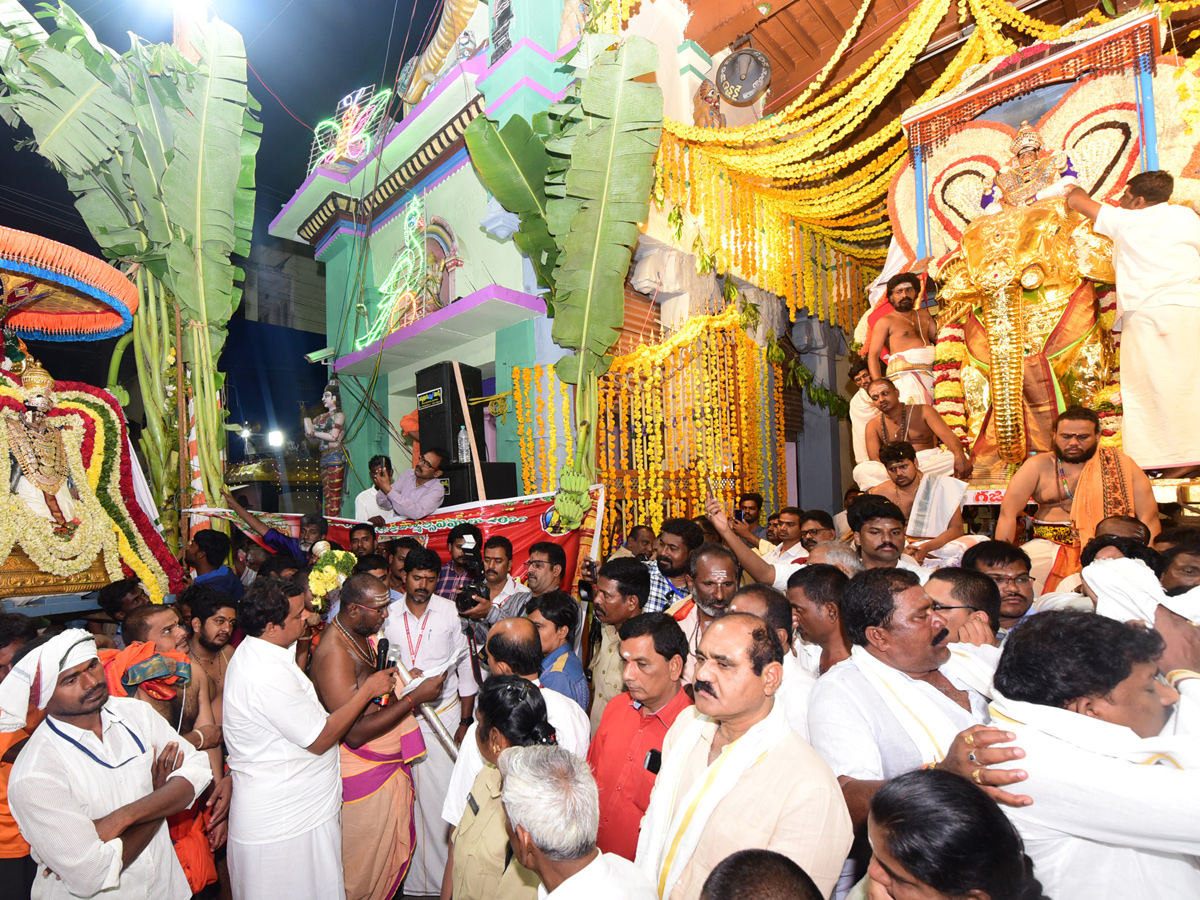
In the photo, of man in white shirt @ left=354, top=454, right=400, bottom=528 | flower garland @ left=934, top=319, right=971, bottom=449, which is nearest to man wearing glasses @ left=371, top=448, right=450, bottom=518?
man in white shirt @ left=354, top=454, right=400, bottom=528

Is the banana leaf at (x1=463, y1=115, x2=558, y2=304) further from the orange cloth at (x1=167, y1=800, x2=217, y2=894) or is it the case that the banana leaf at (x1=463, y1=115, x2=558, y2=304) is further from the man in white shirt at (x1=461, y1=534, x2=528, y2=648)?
the orange cloth at (x1=167, y1=800, x2=217, y2=894)

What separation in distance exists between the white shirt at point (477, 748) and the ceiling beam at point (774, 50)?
829 cm

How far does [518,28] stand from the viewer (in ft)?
27.8

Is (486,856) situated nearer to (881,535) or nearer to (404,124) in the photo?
(881,535)

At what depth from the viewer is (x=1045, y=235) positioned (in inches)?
234

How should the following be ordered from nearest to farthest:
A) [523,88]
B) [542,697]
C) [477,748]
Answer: [542,697] < [477,748] < [523,88]

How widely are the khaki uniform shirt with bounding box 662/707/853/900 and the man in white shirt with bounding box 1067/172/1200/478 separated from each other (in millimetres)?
4754

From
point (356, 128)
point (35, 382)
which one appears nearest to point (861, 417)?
point (35, 382)

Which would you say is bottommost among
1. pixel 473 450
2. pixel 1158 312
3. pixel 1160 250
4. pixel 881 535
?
pixel 881 535

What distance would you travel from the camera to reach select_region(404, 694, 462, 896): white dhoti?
155 inches

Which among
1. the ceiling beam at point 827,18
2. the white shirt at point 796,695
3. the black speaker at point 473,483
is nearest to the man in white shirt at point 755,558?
the white shirt at point 796,695

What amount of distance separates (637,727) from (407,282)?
28.1 ft

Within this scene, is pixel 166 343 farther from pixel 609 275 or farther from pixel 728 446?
pixel 728 446

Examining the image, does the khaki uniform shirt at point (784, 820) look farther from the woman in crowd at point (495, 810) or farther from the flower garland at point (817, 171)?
the flower garland at point (817, 171)
